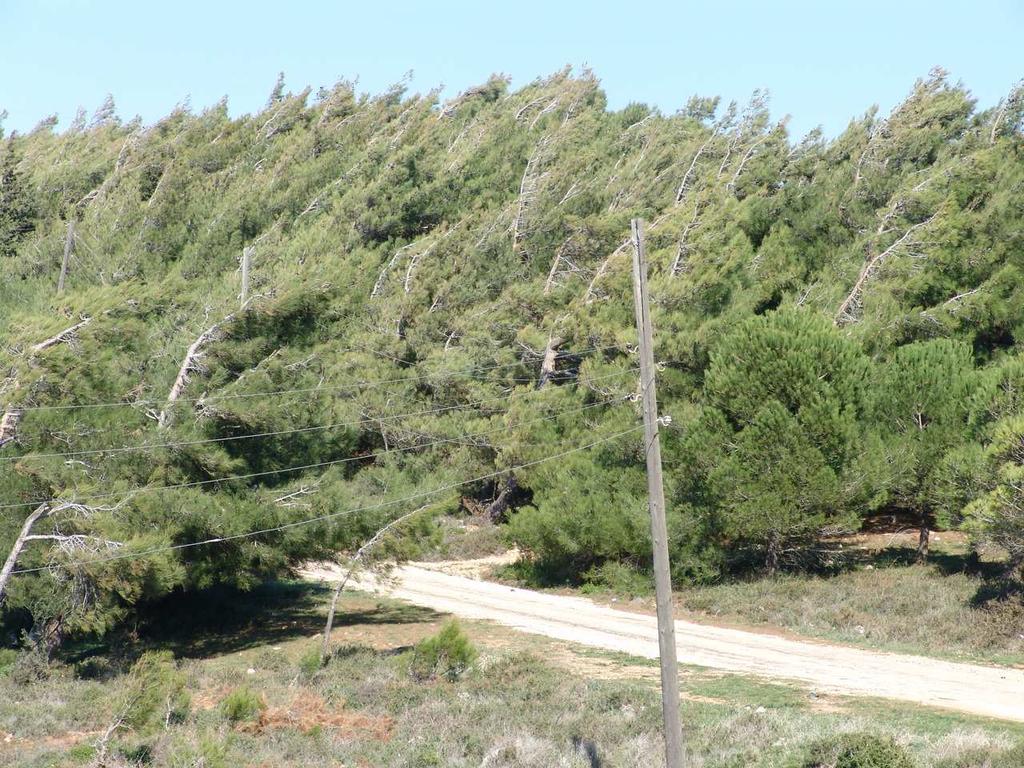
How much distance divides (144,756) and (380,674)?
6.03m

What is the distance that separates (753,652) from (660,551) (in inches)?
410

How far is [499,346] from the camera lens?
42344 millimetres

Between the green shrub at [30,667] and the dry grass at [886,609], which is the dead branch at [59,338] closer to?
the green shrub at [30,667]

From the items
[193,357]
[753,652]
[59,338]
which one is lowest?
[753,652]

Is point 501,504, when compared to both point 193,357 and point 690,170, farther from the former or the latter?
point 690,170

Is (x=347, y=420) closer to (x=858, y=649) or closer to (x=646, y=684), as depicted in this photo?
(x=646, y=684)

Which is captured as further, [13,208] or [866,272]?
[13,208]

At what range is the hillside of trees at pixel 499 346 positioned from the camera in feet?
76.5

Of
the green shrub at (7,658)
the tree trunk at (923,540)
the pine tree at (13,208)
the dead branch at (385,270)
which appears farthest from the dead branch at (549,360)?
the pine tree at (13,208)

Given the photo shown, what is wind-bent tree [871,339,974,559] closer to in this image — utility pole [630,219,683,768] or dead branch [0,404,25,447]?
utility pole [630,219,683,768]

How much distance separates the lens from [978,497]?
82.4 ft

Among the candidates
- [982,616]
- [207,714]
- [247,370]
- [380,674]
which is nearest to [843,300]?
[982,616]

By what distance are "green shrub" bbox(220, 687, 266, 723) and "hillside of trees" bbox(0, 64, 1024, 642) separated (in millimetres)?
5110

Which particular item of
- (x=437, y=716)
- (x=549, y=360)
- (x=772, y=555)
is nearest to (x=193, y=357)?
(x=437, y=716)
